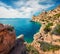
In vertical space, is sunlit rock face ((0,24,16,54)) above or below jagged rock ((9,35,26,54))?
above

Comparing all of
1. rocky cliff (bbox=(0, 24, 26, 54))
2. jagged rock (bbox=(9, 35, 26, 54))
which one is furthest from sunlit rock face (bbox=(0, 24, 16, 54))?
jagged rock (bbox=(9, 35, 26, 54))

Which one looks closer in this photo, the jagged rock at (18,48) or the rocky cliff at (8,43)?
the rocky cliff at (8,43)

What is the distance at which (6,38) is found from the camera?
11227mm

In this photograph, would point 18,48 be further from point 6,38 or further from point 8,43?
point 6,38

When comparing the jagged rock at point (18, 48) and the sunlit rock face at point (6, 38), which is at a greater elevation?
the sunlit rock face at point (6, 38)

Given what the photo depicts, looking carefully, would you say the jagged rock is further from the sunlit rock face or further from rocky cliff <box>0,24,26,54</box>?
the sunlit rock face

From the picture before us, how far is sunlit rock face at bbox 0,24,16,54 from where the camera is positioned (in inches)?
423

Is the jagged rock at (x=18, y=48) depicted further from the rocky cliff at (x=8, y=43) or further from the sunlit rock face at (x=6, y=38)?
the sunlit rock face at (x=6, y=38)

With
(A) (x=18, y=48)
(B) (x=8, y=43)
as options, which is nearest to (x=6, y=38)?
(B) (x=8, y=43)

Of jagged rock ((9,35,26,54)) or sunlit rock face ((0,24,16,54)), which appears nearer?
sunlit rock face ((0,24,16,54))

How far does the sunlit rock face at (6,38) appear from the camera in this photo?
10750 millimetres

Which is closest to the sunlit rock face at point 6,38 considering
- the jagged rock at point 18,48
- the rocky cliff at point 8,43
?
the rocky cliff at point 8,43

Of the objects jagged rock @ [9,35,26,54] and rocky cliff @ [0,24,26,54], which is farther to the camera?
jagged rock @ [9,35,26,54]

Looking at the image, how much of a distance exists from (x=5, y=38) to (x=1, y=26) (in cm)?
83
